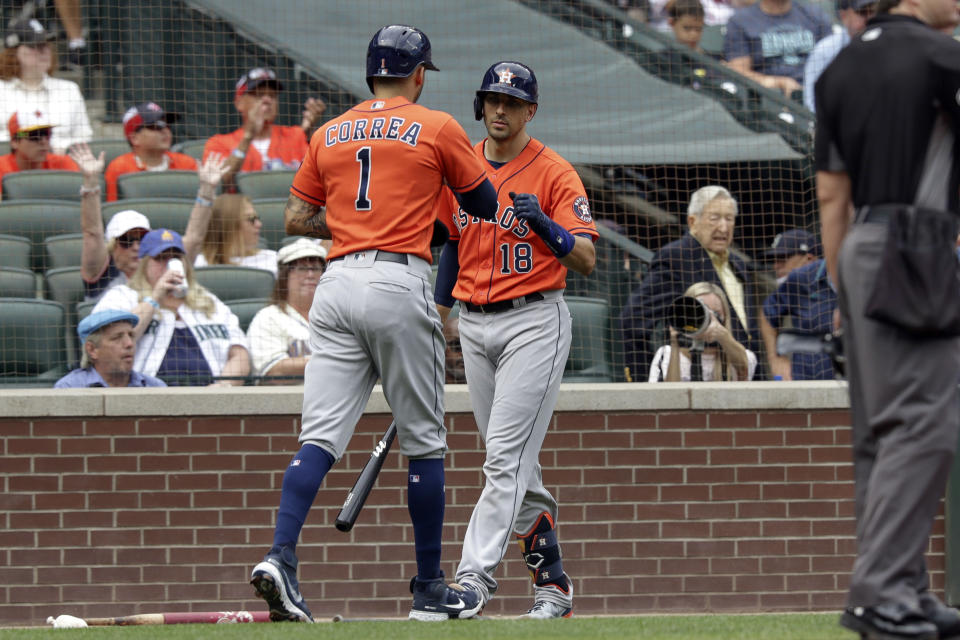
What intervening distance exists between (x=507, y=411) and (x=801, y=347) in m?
1.68

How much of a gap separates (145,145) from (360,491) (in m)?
4.53

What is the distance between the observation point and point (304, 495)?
460 centimetres

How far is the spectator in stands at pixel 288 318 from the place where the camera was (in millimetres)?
7121

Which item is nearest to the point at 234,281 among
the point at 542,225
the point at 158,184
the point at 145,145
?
the point at 158,184

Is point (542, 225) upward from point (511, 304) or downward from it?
upward

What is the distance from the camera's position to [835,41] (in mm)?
9500

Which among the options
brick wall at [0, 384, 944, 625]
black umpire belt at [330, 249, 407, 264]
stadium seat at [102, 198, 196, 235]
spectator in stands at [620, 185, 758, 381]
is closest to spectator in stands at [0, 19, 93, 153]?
stadium seat at [102, 198, 196, 235]

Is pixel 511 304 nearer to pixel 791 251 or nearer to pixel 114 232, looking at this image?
pixel 791 251

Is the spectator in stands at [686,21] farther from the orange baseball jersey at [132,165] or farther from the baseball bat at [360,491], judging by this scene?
the baseball bat at [360,491]

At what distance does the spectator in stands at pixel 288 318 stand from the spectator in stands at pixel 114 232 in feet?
2.17

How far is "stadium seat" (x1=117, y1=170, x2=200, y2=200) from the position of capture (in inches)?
330

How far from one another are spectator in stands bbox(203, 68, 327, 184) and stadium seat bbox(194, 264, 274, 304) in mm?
1412

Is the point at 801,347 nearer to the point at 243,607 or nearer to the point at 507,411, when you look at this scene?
the point at 507,411

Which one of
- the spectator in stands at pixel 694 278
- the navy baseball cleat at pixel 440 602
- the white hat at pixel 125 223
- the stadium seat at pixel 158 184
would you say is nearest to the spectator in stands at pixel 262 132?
the stadium seat at pixel 158 184
